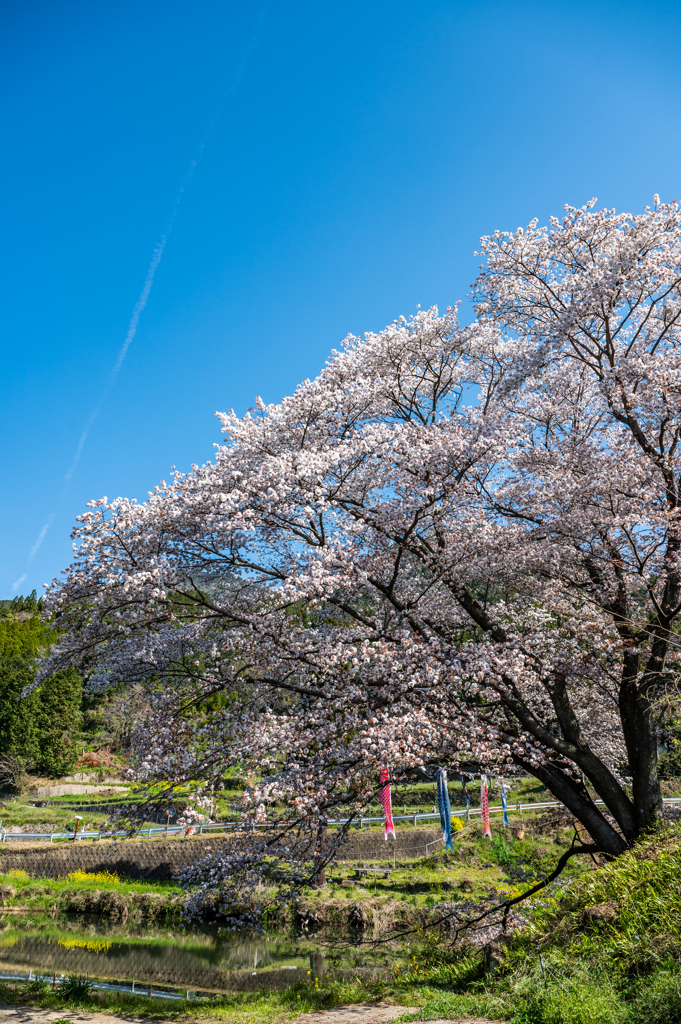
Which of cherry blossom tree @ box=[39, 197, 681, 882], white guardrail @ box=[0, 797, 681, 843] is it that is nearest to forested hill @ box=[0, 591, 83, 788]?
white guardrail @ box=[0, 797, 681, 843]

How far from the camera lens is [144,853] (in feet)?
89.7

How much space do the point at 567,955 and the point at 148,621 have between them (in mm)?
6959

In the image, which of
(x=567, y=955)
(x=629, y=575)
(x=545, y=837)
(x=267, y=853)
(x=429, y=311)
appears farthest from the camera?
(x=545, y=837)

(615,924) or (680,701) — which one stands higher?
(680,701)

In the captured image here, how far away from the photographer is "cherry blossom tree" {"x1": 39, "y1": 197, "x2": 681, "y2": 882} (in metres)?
8.62

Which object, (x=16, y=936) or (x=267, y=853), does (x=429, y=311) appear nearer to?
(x=267, y=853)

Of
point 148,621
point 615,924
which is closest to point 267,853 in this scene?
point 148,621

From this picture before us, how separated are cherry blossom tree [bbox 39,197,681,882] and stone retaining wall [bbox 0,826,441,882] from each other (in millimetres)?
16938

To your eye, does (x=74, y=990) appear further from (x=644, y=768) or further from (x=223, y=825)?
(x=223, y=825)

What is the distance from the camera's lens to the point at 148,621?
9.37 metres

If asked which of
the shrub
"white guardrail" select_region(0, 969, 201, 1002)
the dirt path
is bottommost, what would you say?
"white guardrail" select_region(0, 969, 201, 1002)

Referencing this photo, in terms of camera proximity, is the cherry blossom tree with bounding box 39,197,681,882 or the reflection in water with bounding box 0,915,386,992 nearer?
the cherry blossom tree with bounding box 39,197,681,882

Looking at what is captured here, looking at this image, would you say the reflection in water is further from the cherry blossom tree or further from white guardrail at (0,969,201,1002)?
the cherry blossom tree

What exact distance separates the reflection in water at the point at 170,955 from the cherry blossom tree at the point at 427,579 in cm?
811
